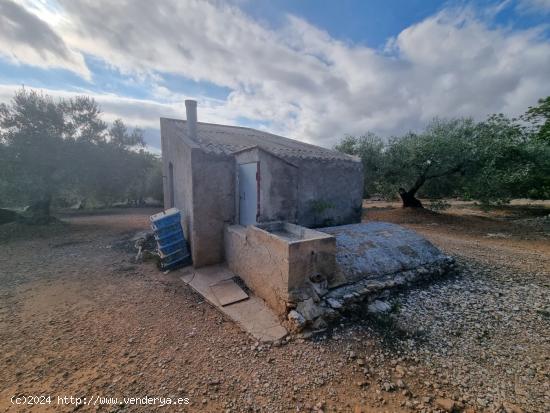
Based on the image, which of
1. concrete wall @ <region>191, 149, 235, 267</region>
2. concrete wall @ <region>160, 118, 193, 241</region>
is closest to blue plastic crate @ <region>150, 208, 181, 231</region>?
concrete wall @ <region>160, 118, 193, 241</region>

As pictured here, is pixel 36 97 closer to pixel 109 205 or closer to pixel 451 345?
pixel 109 205

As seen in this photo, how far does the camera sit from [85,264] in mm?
6508

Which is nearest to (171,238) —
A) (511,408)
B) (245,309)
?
(245,309)

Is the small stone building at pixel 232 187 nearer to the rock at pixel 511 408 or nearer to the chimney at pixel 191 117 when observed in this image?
the chimney at pixel 191 117

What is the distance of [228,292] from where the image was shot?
190 inches

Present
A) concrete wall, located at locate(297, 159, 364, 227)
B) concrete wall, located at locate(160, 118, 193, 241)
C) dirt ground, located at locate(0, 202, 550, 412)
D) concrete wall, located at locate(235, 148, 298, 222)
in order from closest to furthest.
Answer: dirt ground, located at locate(0, 202, 550, 412) → concrete wall, located at locate(235, 148, 298, 222) → concrete wall, located at locate(160, 118, 193, 241) → concrete wall, located at locate(297, 159, 364, 227)

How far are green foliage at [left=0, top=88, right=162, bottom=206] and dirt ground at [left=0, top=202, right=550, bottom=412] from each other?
755cm

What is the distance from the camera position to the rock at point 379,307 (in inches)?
160

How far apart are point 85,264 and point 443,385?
849cm

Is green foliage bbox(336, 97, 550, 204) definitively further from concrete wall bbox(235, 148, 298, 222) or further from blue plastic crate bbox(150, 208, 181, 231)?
blue plastic crate bbox(150, 208, 181, 231)

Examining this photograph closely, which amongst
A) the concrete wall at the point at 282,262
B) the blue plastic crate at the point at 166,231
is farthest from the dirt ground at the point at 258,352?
the blue plastic crate at the point at 166,231

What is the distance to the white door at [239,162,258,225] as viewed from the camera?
579 centimetres

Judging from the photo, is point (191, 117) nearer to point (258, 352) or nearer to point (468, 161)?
point (258, 352)

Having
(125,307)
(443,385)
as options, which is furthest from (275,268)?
(125,307)
